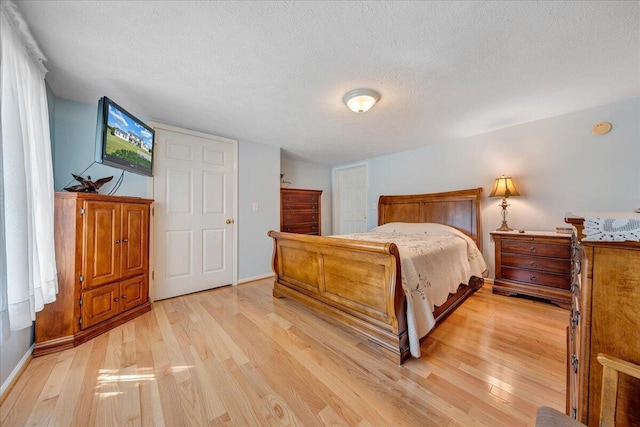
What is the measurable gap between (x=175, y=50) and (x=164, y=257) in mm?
2194

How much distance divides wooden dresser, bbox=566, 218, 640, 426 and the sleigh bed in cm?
88

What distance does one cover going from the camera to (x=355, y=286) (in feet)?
5.98

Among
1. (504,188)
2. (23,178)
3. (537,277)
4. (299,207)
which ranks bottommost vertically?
(537,277)

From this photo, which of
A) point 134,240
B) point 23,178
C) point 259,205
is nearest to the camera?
point 23,178

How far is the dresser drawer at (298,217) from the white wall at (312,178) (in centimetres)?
42

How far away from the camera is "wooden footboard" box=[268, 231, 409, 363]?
1.56 m

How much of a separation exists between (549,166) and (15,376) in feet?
16.3

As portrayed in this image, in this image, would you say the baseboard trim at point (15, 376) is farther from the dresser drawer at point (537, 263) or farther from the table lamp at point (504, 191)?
the table lamp at point (504, 191)

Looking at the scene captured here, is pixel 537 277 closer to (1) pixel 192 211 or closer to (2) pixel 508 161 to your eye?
(2) pixel 508 161

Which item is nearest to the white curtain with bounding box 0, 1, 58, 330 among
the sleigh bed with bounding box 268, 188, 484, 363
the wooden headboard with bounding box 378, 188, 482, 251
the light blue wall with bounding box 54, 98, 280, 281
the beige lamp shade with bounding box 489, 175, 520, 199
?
the light blue wall with bounding box 54, 98, 280, 281

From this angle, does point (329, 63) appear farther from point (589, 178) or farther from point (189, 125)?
point (589, 178)

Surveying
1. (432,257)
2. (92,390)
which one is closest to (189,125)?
(92,390)

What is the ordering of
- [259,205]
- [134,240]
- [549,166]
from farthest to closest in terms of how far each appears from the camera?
[259,205] → [549,166] → [134,240]

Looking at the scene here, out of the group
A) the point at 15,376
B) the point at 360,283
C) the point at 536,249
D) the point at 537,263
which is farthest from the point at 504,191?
the point at 15,376
